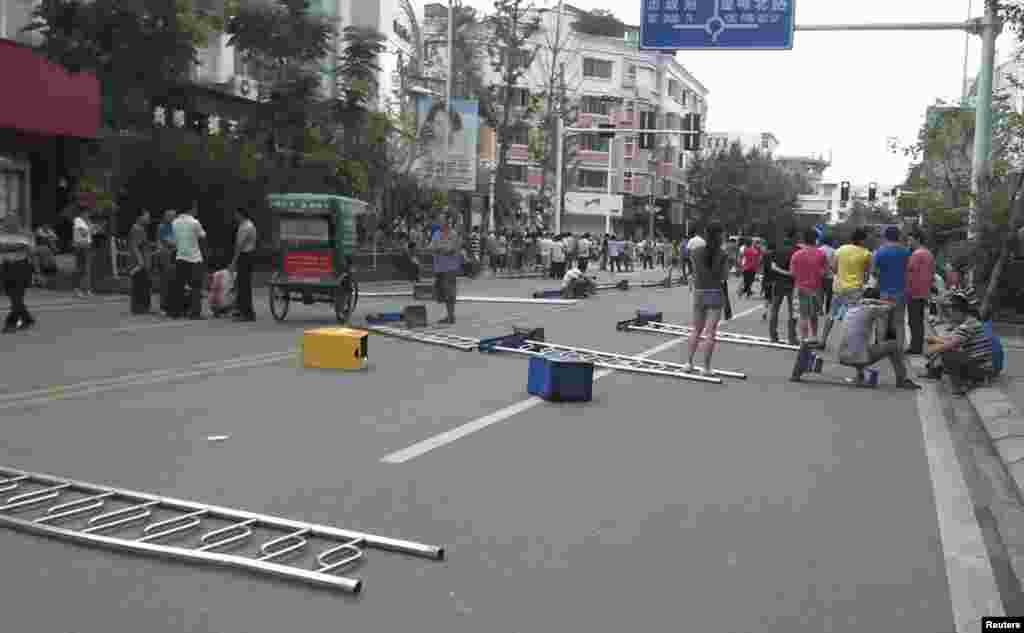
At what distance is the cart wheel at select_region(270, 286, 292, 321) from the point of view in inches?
751

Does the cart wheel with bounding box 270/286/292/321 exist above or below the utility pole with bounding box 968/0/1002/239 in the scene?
below

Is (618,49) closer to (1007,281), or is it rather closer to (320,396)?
(1007,281)

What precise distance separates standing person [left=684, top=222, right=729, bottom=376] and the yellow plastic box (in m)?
3.81

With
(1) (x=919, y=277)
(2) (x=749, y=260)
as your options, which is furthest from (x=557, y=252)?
(1) (x=919, y=277)

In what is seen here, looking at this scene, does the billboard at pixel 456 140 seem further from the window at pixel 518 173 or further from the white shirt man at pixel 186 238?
the window at pixel 518 173

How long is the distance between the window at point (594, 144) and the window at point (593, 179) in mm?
1587

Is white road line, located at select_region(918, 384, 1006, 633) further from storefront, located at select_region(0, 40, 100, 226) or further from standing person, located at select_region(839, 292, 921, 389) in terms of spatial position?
storefront, located at select_region(0, 40, 100, 226)

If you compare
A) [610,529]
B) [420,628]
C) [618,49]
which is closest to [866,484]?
[610,529]

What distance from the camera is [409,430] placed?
884 cm

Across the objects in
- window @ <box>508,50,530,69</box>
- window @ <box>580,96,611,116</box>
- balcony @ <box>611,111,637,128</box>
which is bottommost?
window @ <box>508,50,530,69</box>

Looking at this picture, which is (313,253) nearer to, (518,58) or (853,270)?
(853,270)

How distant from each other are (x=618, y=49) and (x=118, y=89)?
60059mm

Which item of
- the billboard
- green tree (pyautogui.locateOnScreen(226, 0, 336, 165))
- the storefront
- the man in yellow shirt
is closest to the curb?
the man in yellow shirt

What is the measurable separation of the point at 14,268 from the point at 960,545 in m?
13.5
